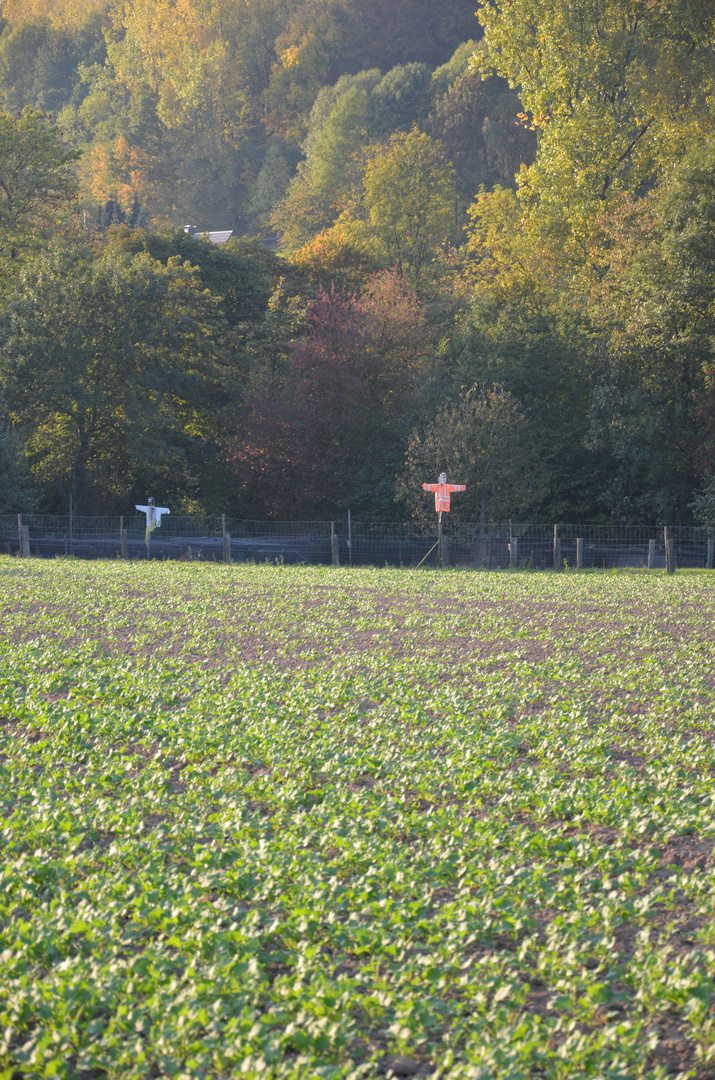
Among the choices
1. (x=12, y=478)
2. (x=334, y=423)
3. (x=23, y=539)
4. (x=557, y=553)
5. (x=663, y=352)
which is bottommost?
(x=557, y=553)

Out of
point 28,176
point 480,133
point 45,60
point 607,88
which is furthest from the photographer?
point 45,60

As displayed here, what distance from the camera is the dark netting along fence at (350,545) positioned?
27781 millimetres

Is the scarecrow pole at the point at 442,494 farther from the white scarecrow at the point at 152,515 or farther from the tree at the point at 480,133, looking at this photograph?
the tree at the point at 480,133

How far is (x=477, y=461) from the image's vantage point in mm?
32406

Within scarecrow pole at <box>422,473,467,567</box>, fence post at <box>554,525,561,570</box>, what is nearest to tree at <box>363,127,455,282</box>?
scarecrow pole at <box>422,473,467,567</box>

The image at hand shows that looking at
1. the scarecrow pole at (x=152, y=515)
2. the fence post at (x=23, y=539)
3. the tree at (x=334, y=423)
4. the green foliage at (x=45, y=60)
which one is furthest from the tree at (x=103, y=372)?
the green foliage at (x=45, y=60)

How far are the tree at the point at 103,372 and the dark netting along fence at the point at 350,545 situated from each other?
625 cm

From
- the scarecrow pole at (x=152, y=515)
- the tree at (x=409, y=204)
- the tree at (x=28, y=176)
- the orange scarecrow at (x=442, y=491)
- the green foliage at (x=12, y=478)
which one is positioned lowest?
the scarecrow pole at (x=152, y=515)

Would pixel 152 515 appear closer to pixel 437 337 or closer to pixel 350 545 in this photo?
pixel 350 545

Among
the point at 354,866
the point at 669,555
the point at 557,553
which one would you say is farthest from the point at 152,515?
the point at 354,866

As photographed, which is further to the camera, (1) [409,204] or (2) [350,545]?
(1) [409,204]

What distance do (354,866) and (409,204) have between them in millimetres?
51661

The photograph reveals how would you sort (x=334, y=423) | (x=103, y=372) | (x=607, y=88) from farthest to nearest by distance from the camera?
(x=607, y=88), (x=103, y=372), (x=334, y=423)

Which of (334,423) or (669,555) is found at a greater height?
(334,423)
